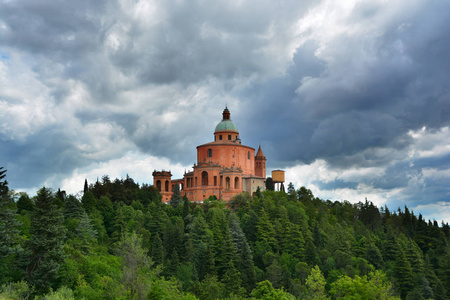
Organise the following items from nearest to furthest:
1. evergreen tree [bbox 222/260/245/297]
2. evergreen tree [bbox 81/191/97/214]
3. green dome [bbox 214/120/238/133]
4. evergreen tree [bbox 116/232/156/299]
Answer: evergreen tree [bbox 116/232/156/299], evergreen tree [bbox 222/260/245/297], evergreen tree [bbox 81/191/97/214], green dome [bbox 214/120/238/133]

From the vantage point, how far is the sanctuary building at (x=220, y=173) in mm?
99688

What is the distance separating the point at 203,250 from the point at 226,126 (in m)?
45.4

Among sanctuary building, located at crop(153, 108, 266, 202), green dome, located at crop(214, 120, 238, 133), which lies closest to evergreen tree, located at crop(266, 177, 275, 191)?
sanctuary building, located at crop(153, 108, 266, 202)

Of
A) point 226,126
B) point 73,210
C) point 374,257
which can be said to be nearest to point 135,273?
point 73,210

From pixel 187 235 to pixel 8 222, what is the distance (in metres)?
29.9

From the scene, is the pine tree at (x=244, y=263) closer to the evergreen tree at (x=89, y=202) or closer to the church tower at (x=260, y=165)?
the evergreen tree at (x=89, y=202)

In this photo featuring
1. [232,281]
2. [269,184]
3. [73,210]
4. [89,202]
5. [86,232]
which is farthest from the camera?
[269,184]

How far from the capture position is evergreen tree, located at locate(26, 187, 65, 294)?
43.9m

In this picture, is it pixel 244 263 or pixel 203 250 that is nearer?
pixel 244 263

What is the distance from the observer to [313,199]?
348ft

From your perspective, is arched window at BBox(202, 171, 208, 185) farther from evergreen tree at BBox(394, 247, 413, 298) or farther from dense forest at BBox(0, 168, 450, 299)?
evergreen tree at BBox(394, 247, 413, 298)

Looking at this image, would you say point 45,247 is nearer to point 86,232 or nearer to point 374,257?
point 86,232

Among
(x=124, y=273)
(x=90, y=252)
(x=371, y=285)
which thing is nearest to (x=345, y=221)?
(x=371, y=285)

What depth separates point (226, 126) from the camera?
109625mm
